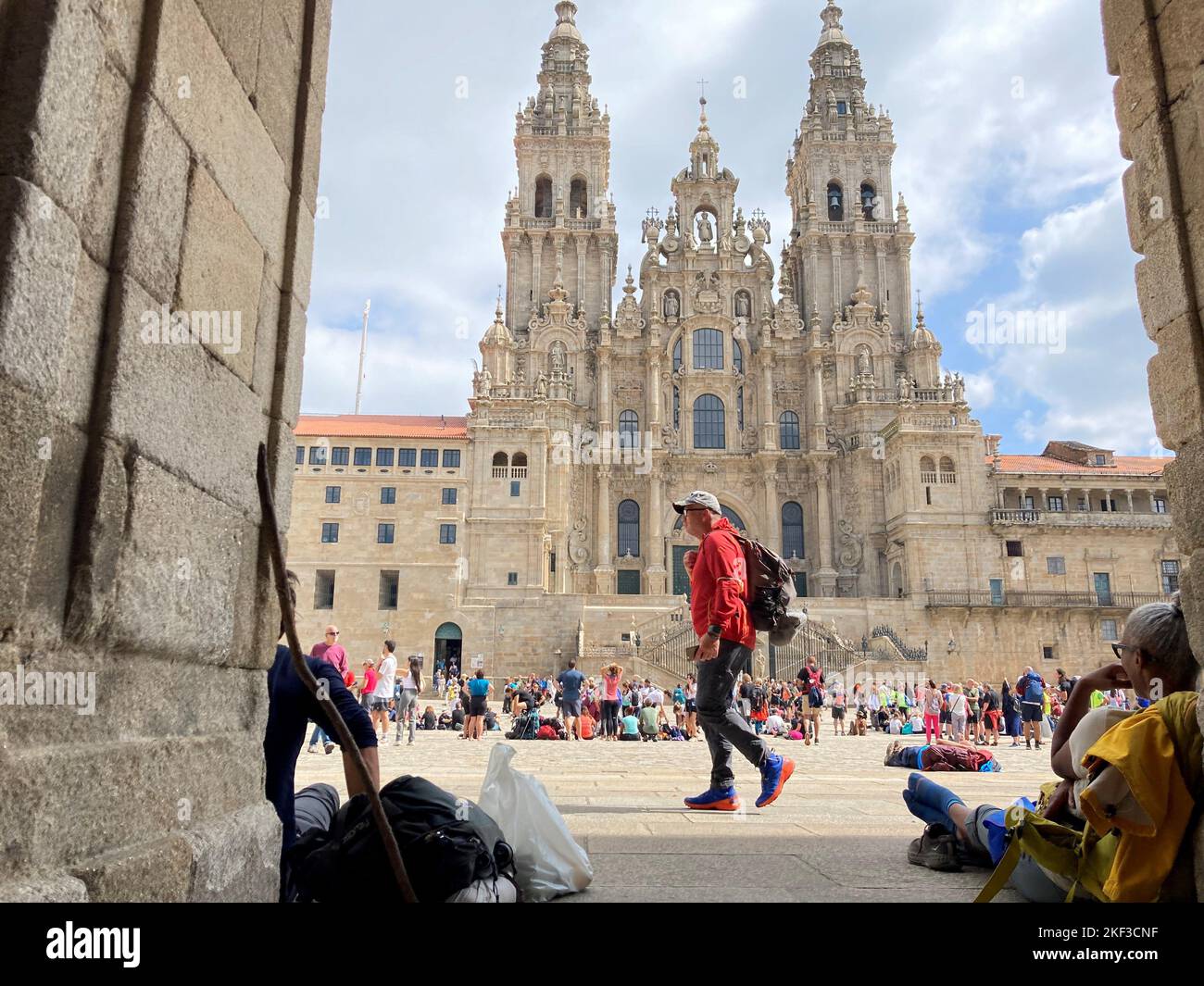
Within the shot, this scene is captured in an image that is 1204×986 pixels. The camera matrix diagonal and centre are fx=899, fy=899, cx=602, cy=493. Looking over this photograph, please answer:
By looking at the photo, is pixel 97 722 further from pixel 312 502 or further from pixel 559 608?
pixel 312 502

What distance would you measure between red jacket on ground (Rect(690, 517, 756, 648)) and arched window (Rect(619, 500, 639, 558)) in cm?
3591

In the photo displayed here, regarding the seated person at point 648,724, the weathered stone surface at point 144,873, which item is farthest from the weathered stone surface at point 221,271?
the seated person at point 648,724

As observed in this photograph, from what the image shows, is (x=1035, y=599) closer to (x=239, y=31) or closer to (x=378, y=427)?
(x=378, y=427)

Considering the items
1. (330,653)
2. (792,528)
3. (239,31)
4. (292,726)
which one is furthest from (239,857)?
(792,528)

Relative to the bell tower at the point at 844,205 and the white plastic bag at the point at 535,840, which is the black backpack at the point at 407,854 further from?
the bell tower at the point at 844,205

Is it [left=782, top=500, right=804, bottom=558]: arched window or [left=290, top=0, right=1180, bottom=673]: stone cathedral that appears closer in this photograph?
[left=290, top=0, right=1180, bottom=673]: stone cathedral

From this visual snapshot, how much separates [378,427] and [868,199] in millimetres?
27964

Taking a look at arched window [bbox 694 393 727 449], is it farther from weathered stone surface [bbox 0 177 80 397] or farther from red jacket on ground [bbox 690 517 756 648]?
weathered stone surface [bbox 0 177 80 397]

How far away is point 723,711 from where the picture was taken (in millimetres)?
5578

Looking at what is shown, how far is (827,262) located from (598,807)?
144 feet

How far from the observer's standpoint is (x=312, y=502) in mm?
38125

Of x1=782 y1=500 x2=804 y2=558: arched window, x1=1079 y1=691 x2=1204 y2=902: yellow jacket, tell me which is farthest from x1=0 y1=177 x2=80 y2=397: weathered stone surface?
x1=782 y1=500 x2=804 y2=558: arched window

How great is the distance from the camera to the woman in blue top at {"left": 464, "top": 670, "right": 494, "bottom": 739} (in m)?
15.1

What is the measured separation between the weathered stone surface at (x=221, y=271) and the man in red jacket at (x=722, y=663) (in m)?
3.20
